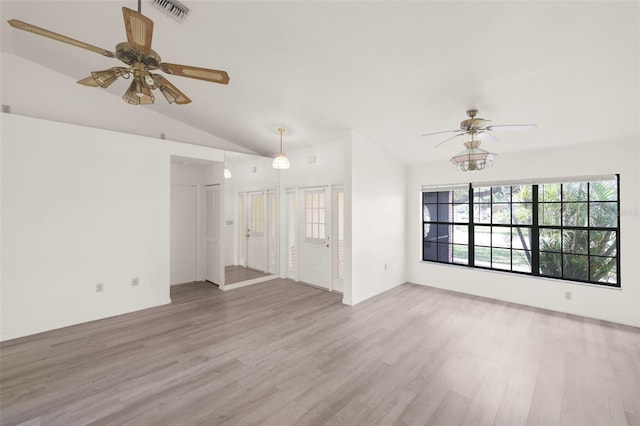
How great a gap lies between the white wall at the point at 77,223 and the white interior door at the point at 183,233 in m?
1.13

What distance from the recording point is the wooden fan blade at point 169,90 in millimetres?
2078

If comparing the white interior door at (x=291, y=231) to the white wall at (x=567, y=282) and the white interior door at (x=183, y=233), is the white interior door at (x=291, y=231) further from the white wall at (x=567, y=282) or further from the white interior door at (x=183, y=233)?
the white wall at (x=567, y=282)

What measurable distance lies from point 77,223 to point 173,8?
3.22 meters

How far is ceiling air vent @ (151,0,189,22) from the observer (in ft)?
7.98

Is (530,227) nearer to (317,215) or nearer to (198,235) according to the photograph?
(317,215)

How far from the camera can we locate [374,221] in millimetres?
5035

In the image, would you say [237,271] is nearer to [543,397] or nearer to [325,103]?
[325,103]

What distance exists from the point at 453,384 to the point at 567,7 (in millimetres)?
3155


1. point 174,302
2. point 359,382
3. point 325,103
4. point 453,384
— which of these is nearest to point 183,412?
point 359,382

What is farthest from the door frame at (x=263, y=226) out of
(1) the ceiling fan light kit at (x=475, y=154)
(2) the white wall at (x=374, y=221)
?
(1) the ceiling fan light kit at (x=475, y=154)

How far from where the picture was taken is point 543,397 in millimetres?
2316

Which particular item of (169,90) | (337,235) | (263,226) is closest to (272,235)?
(263,226)

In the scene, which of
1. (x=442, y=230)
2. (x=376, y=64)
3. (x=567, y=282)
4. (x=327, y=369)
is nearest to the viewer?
(x=327, y=369)

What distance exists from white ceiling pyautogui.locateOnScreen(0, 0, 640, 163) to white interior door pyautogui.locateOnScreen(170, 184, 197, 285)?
1633 mm
